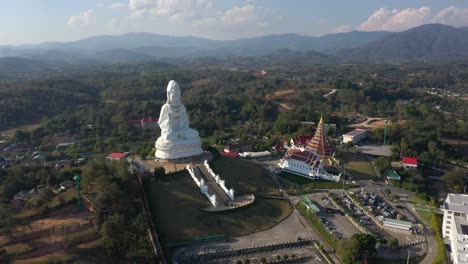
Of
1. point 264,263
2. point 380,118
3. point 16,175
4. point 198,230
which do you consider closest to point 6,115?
point 16,175

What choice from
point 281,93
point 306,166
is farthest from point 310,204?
point 281,93

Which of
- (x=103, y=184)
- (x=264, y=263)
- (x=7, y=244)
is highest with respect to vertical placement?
(x=103, y=184)

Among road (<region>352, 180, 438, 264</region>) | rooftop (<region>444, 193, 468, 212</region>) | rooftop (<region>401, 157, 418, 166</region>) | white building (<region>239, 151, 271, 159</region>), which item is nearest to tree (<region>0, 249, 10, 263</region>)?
road (<region>352, 180, 438, 264</region>)

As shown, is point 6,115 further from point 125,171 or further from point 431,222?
point 431,222

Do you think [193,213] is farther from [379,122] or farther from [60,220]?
[379,122]

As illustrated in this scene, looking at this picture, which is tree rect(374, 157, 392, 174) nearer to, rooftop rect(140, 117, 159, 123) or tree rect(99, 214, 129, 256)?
tree rect(99, 214, 129, 256)

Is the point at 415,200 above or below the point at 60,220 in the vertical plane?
below
